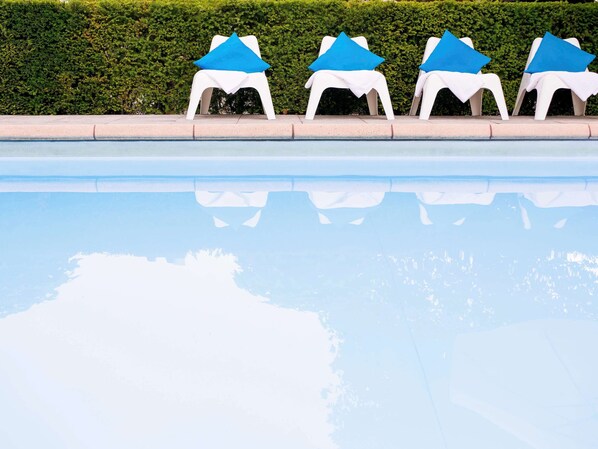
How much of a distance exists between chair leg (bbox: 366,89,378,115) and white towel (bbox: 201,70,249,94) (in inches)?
60.2

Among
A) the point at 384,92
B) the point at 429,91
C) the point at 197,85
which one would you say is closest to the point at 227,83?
the point at 197,85

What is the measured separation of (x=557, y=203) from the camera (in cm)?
457

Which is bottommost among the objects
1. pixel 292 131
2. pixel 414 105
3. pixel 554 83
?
pixel 292 131

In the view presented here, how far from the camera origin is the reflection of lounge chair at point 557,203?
13.4ft

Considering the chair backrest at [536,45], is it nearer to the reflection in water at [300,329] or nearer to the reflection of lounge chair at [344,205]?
the reflection of lounge chair at [344,205]

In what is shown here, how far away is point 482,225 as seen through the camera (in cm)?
397

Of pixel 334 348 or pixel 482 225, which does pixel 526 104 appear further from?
pixel 334 348

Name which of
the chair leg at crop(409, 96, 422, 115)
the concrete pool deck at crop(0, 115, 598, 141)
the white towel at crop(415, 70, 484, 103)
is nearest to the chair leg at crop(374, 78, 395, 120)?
the concrete pool deck at crop(0, 115, 598, 141)

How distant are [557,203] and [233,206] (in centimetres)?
220

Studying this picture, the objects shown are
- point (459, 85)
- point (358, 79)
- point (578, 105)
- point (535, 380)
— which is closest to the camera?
point (535, 380)

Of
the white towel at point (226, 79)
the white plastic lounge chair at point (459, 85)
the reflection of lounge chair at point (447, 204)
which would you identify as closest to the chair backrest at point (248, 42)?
the white towel at point (226, 79)

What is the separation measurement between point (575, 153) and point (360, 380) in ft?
16.5

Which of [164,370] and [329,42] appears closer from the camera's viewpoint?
[164,370]

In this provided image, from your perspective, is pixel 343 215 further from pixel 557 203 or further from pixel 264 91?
pixel 264 91
